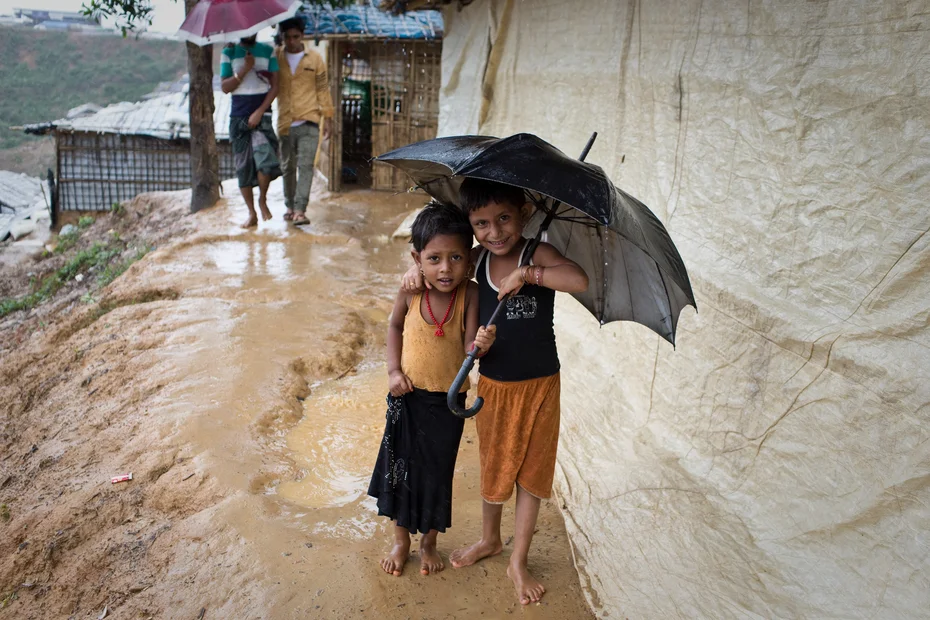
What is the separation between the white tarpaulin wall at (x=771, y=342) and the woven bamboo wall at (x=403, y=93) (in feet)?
22.9

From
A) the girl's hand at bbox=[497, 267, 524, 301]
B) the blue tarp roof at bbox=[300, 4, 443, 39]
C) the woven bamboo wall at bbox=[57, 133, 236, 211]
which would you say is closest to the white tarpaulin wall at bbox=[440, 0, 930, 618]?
the girl's hand at bbox=[497, 267, 524, 301]

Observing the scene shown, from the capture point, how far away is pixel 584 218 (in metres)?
2.36

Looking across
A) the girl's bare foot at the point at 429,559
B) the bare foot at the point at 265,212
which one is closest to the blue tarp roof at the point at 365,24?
the bare foot at the point at 265,212

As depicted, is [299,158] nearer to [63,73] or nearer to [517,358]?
[517,358]

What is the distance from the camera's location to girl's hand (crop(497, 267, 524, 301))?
2273 mm

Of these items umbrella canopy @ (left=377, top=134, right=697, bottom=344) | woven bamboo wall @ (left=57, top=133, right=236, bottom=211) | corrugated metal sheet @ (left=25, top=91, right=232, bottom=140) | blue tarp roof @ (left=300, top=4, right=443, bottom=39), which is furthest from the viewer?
woven bamboo wall @ (left=57, top=133, right=236, bottom=211)

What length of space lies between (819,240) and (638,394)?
1.25m

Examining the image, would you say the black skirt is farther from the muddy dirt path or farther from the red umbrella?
the red umbrella

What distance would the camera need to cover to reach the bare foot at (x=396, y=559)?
2723 mm

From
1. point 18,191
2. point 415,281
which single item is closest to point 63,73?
point 18,191

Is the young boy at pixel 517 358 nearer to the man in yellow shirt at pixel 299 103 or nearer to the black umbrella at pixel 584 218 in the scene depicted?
the black umbrella at pixel 584 218

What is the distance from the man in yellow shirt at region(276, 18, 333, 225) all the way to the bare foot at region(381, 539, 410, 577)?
5612 millimetres

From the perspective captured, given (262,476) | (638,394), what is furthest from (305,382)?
(638,394)

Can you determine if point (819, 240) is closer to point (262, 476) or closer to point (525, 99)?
point (262, 476)
